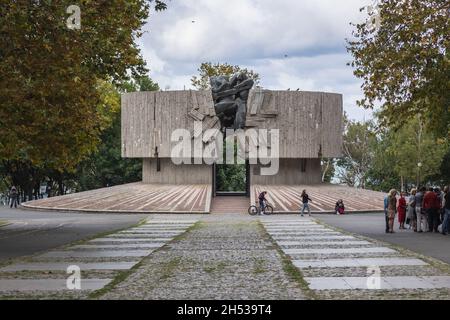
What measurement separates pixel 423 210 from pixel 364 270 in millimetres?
12636

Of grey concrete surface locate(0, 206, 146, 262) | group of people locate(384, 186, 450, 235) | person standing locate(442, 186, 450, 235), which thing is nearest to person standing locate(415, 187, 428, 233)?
group of people locate(384, 186, 450, 235)

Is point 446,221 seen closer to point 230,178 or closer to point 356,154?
point 230,178

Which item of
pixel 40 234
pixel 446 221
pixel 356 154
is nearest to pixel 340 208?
pixel 446 221

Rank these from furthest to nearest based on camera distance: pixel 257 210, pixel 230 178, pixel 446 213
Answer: pixel 230 178 < pixel 257 210 < pixel 446 213

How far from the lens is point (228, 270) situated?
12586 mm

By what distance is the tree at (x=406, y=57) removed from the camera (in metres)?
19.7

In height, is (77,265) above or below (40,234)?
above

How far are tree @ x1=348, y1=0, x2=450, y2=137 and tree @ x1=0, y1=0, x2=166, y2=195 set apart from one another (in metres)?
6.99

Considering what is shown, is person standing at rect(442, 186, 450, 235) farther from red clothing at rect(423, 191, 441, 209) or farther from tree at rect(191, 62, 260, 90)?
tree at rect(191, 62, 260, 90)

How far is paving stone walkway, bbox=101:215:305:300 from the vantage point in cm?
997

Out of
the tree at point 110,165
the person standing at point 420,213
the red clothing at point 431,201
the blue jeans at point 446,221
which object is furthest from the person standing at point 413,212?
the tree at point 110,165

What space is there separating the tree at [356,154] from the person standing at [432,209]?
2067 inches

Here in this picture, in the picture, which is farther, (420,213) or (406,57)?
(420,213)
